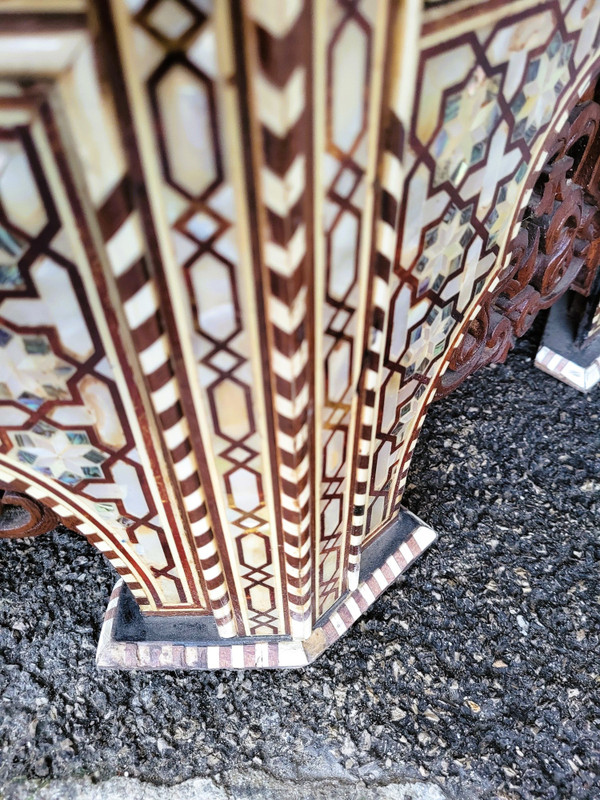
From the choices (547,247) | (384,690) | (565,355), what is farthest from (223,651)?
(565,355)

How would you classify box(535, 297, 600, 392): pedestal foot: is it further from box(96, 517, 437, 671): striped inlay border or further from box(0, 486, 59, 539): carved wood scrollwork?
box(0, 486, 59, 539): carved wood scrollwork

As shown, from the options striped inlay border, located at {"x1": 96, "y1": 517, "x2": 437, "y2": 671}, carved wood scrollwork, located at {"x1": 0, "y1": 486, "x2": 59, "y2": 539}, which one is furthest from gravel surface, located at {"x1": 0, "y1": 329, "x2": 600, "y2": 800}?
carved wood scrollwork, located at {"x1": 0, "y1": 486, "x2": 59, "y2": 539}

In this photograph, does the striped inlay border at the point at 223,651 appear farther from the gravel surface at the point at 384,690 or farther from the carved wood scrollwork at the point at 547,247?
the carved wood scrollwork at the point at 547,247

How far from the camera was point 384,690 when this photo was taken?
0.98 metres

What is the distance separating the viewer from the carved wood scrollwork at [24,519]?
886mm

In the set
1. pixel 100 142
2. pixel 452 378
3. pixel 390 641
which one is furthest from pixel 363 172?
pixel 390 641

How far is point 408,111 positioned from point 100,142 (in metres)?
0.23

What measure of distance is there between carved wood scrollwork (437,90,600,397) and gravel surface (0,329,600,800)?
318 millimetres

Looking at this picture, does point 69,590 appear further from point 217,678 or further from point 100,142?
point 100,142

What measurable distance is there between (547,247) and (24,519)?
915mm

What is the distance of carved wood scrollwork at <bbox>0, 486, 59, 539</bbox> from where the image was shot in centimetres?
89

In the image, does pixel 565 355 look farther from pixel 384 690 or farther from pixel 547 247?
pixel 384 690

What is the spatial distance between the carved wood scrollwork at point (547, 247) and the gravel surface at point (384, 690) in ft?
1.04

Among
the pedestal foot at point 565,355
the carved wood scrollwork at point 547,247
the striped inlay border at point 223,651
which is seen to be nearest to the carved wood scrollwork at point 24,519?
the striped inlay border at point 223,651
